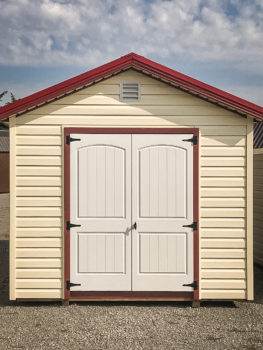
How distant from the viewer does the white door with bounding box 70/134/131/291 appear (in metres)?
5.71

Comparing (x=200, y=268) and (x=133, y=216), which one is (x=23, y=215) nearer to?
(x=133, y=216)

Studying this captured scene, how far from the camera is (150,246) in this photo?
226 inches

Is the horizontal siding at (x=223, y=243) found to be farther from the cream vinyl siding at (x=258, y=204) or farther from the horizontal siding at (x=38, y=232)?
the cream vinyl siding at (x=258, y=204)

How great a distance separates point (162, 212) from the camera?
5727 mm

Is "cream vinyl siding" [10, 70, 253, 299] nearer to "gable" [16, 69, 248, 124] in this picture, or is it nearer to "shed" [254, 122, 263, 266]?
"gable" [16, 69, 248, 124]

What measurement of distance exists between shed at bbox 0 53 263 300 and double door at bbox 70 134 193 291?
0.02m

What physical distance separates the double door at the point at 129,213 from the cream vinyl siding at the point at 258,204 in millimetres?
2886

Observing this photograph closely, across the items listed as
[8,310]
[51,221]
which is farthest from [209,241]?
[8,310]

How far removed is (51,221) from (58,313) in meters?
1.33

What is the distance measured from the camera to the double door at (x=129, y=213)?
225 inches

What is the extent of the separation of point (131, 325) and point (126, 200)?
5.77 ft

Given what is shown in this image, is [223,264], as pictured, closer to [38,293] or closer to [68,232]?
[68,232]

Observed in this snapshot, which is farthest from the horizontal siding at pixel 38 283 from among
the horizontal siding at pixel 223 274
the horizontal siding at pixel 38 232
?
the horizontal siding at pixel 223 274

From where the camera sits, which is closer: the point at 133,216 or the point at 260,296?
the point at 133,216
